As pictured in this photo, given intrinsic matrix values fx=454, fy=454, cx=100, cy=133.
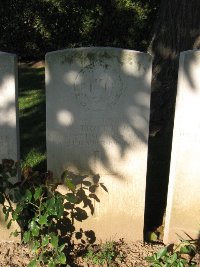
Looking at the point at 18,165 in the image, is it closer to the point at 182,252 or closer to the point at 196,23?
the point at 182,252

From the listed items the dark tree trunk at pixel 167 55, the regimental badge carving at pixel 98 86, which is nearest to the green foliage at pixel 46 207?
the regimental badge carving at pixel 98 86

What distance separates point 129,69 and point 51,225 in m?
1.30

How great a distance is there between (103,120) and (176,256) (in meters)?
1.15

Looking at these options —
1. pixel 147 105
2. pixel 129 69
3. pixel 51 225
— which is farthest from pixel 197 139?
pixel 51 225

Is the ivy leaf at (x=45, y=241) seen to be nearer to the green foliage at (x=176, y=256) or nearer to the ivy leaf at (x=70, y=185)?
the ivy leaf at (x=70, y=185)

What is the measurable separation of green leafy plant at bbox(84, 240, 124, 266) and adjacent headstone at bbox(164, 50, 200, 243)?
1.52 feet

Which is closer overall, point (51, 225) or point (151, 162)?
point (51, 225)

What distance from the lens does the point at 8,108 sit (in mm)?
3379

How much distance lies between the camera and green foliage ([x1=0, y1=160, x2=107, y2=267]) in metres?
3.19

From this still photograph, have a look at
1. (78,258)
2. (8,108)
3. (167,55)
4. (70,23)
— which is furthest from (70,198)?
(70,23)

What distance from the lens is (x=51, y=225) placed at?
3406mm

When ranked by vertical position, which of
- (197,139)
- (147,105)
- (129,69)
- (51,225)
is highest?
(129,69)

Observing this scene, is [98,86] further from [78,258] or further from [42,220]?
[78,258]

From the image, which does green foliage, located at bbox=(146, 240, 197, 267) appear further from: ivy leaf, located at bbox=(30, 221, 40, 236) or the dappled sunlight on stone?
the dappled sunlight on stone
